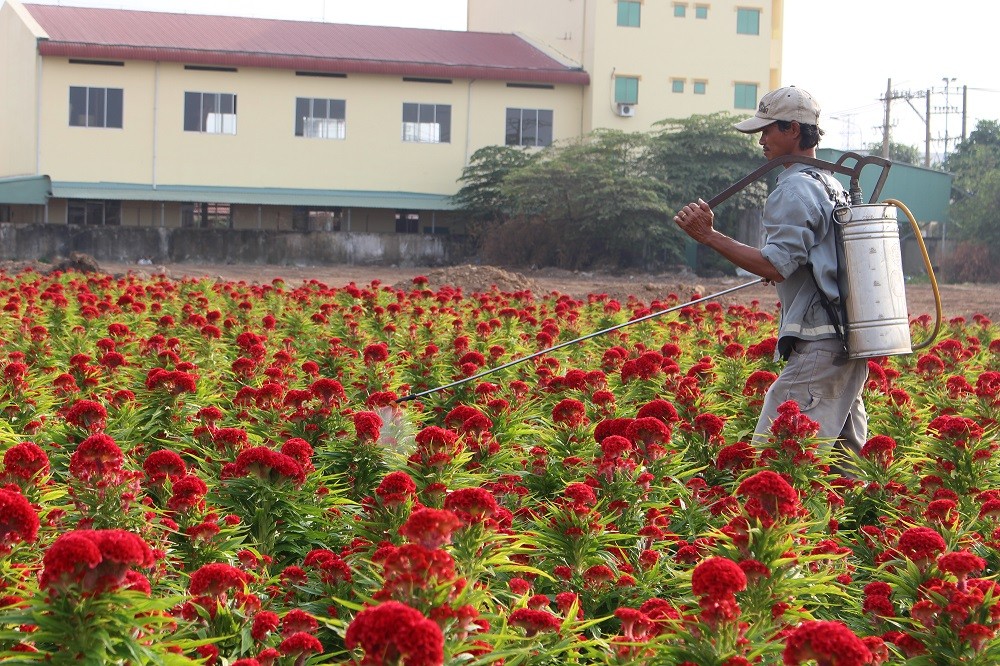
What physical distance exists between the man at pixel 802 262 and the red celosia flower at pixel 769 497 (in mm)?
1962

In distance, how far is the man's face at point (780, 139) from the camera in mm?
5551

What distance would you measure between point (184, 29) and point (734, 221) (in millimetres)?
18524

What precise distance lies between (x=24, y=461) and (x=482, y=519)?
4.83 ft

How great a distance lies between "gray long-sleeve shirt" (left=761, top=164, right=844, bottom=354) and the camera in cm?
530

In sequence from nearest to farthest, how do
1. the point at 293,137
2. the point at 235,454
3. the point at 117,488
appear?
the point at 117,488
the point at 235,454
the point at 293,137

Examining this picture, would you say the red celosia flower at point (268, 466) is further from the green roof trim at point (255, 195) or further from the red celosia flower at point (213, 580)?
the green roof trim at point (255, 195)

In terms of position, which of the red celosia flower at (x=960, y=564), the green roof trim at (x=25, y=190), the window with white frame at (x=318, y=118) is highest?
the window with white frame at (x=318, y=118)

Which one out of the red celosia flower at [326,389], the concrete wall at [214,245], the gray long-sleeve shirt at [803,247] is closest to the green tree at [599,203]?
the concrete wall at [214,245]

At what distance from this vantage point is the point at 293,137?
134ft

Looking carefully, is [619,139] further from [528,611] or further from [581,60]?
[528,611]

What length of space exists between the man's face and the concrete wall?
33.9 m

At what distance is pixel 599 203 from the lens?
37.0m

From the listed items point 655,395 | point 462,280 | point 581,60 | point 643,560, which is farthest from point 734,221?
point 643,560

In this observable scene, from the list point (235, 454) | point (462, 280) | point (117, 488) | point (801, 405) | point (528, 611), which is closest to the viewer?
point (528, 611)
